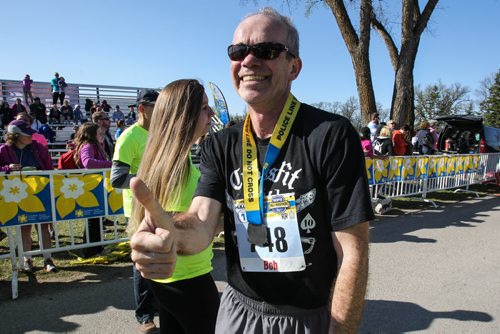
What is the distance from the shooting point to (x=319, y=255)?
58.7 inches

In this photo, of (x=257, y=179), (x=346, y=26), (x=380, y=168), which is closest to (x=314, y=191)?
(x=257, y=179)

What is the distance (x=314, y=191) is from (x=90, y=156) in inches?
184

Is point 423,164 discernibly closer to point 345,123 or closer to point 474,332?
point 474,332

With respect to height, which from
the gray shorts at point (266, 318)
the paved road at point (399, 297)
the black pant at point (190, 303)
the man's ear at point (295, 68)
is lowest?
the paved road at point (399, 297)

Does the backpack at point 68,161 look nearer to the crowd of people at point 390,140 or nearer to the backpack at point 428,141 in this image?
the crowd of people at point 390,140

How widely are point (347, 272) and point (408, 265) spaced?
4.29 metres

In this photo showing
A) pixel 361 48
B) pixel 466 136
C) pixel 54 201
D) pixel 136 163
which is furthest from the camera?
pixel 466 136

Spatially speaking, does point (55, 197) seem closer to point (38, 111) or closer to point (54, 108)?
point (38, 111)

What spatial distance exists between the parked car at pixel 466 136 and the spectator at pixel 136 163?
14.8 meters

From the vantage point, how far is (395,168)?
8914 mm

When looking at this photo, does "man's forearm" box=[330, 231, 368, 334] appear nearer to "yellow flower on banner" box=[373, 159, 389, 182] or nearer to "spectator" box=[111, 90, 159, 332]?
"spectator" box=[111, 90, 159, 332]

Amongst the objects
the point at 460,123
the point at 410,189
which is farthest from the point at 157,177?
the point at 460,123

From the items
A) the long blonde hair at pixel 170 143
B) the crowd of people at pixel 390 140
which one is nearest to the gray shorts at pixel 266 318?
the long blonde hair at pixel 170 143

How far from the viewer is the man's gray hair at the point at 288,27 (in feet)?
5.31
